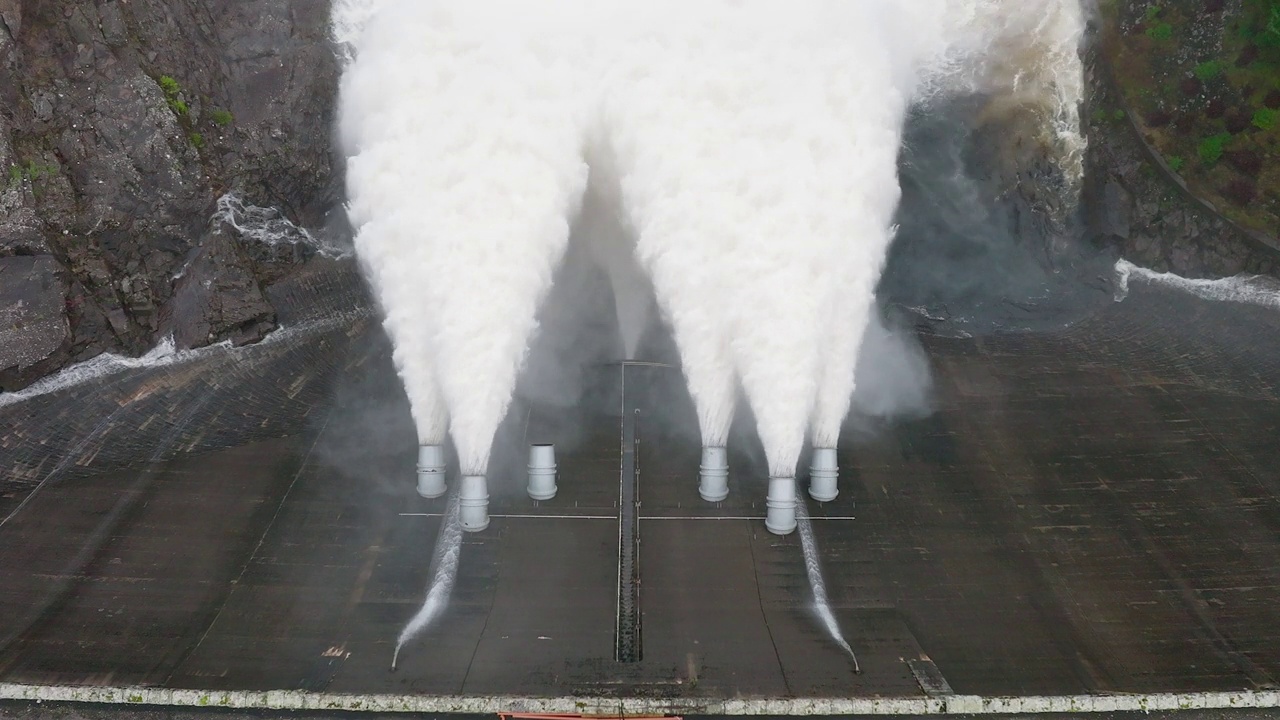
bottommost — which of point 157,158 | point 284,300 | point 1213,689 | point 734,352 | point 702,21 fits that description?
point 1213,689

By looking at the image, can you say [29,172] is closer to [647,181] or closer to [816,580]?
[647,181]

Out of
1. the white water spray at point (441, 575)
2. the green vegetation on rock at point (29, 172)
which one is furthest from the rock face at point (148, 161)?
the white water spray at point (441, 575)

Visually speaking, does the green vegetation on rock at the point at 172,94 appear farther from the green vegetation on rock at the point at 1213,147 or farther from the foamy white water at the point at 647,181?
the green vegetation on rock at the point at 1213,147

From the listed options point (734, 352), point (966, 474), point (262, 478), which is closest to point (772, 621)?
point (734, 352)

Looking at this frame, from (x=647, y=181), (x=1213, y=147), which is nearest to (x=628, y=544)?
(x=647, y=181)

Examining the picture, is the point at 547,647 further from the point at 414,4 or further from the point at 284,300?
the point at 414,4

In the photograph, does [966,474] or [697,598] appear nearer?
[697,598]
